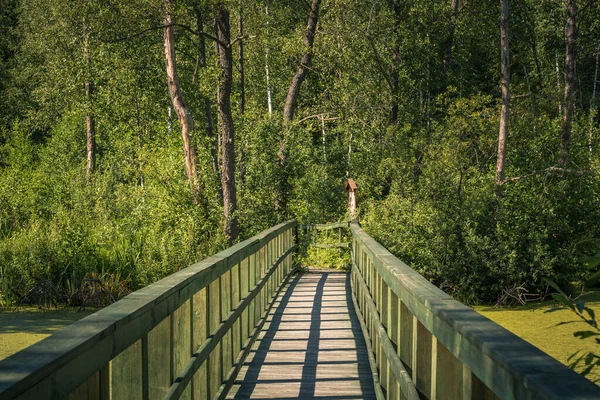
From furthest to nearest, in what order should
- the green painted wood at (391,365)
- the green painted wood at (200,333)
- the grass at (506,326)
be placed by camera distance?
the grass at (506,326) < the green painted wood at (200,333) < the green painted wood at (391,365)

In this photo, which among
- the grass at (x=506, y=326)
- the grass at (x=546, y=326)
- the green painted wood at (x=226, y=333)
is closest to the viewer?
the green painted wood at (x=226, y=333)

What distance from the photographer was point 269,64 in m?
37.0

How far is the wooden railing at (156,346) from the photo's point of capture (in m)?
2.20

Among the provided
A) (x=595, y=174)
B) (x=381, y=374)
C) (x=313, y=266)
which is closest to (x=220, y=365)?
(x=381, y=374)

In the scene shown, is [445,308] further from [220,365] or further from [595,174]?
[595,174]

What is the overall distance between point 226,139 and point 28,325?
291 inches

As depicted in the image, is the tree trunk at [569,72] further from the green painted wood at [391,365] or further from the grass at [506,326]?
the green painted wood at [391,365]

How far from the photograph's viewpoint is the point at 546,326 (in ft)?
47.3

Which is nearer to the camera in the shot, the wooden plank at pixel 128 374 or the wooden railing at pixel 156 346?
the wooden railing at pixel 156 346

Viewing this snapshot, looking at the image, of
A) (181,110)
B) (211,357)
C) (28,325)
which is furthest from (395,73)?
(211,357)

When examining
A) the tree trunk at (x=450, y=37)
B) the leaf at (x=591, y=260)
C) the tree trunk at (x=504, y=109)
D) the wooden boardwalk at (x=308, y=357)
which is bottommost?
the wooden boardwalk at (x=308, y=357)

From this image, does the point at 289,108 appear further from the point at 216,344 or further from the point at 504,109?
the point at 216,344

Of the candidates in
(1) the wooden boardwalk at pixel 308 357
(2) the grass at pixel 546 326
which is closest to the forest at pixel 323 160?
(2) the grass at pixel 546 326

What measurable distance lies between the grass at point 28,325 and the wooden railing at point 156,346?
5209 millimetres
